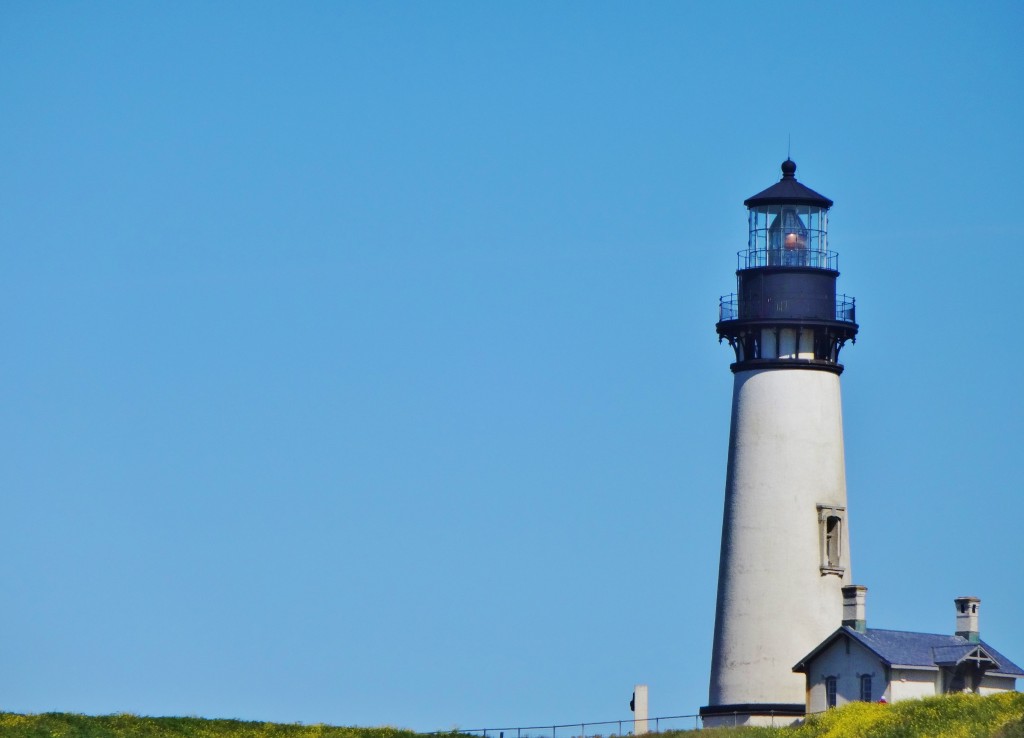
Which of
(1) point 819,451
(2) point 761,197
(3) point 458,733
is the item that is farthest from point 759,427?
(3) point 458,733

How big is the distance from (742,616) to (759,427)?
5372 millimetres

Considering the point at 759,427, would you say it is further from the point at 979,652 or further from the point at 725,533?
the point at 979,652

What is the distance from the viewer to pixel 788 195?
71125mm

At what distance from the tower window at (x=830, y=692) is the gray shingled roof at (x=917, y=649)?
859 mm

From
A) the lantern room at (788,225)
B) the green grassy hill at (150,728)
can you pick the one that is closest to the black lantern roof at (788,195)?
the lantern room at (788,225)

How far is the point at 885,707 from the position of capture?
6109cm

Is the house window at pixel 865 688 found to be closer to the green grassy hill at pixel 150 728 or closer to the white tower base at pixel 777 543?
the white tower base at pixel 777 543

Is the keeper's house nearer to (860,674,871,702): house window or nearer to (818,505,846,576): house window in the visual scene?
(860,674,871,702): house window

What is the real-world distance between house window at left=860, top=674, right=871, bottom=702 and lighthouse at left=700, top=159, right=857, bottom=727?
239cm

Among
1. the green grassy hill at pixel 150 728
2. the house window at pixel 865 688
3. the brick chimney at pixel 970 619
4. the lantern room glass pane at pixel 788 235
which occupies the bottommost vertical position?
the green grassy hill at pixel 150 728

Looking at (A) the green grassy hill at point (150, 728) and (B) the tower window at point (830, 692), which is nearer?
(A) the green grassy hill at point (150, 728)

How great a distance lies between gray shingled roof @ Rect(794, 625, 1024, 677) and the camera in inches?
2544

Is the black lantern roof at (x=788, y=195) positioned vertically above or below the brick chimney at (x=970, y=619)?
above

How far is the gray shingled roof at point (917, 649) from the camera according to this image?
64.6 m
